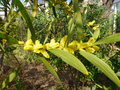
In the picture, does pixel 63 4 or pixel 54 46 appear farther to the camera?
pixel 63 4

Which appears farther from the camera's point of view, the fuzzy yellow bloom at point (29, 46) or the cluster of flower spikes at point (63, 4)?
the cluster of flower spikes at point (63, 4)

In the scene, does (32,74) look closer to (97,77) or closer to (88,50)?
(97,77)

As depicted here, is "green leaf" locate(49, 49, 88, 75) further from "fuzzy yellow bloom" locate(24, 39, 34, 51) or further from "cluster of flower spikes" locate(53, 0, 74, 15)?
"cluster of flower spikes" locate(53, 0, 74, 15)

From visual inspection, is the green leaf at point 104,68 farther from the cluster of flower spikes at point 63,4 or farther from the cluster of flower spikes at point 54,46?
the cluster of flower spikes at point 63,4

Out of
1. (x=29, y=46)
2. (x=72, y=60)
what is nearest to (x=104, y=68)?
(x=72, y=60)

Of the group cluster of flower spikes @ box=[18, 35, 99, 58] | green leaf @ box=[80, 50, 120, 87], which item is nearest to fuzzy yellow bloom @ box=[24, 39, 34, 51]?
cluster of flower spikes @ box=[18, 35, 99, 58]

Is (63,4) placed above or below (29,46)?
above

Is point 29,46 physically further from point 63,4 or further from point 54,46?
point 63,4

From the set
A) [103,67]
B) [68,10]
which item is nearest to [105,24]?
[68,10]

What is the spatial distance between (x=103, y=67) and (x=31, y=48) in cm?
20

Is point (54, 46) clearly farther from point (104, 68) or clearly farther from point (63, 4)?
point (63, 4)

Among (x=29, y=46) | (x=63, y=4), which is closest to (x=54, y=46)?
(x=29, y=46)

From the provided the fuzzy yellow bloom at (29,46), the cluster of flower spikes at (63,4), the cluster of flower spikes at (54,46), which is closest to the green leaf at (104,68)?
the cluster of flower spikes at (54,46)

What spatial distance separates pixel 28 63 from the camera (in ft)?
13.4
